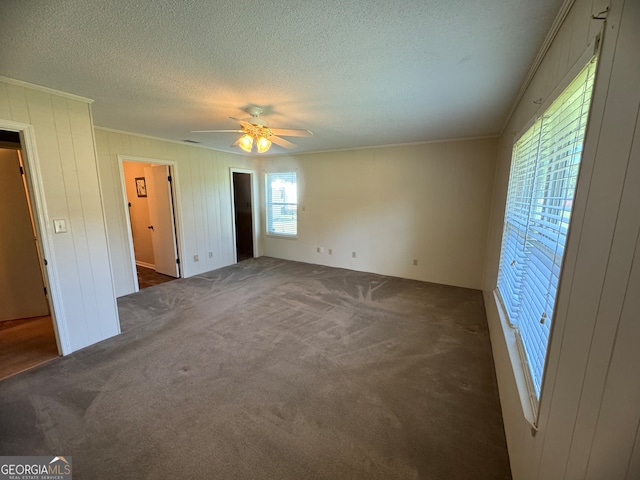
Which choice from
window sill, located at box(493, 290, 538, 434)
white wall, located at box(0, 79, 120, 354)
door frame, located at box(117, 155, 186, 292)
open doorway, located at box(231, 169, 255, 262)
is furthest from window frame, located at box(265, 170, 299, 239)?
window sill, located at box(493, 290, 538, 434)

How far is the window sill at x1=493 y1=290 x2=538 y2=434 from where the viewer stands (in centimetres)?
118

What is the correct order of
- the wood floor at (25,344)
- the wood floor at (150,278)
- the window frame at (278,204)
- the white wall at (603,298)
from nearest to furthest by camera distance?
the white wall at (603,298)
the wood floor at (25,344)
the wood floor at (150,278)
the window frame at (278,204)

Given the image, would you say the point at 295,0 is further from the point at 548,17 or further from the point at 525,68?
the point at 525,68

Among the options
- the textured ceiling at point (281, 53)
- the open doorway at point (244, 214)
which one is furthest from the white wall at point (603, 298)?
the open doorway at point (244, 214)

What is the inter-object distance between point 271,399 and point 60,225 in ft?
8.00

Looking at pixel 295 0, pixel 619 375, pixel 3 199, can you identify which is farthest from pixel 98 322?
pixel 619 375

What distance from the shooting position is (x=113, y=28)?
4.52 ft

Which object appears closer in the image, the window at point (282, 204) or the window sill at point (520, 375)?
the window sill at point (520, 375)

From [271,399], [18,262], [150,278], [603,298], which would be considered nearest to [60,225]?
[18,262]

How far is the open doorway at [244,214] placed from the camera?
6096 mm

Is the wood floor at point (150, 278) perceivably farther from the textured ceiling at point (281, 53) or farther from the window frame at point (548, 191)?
the window frame at point (548, 191)

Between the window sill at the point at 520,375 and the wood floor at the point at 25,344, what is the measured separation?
12.0 feet

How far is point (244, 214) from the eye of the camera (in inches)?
253

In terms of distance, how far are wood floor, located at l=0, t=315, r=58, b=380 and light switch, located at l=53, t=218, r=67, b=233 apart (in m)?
1.19
